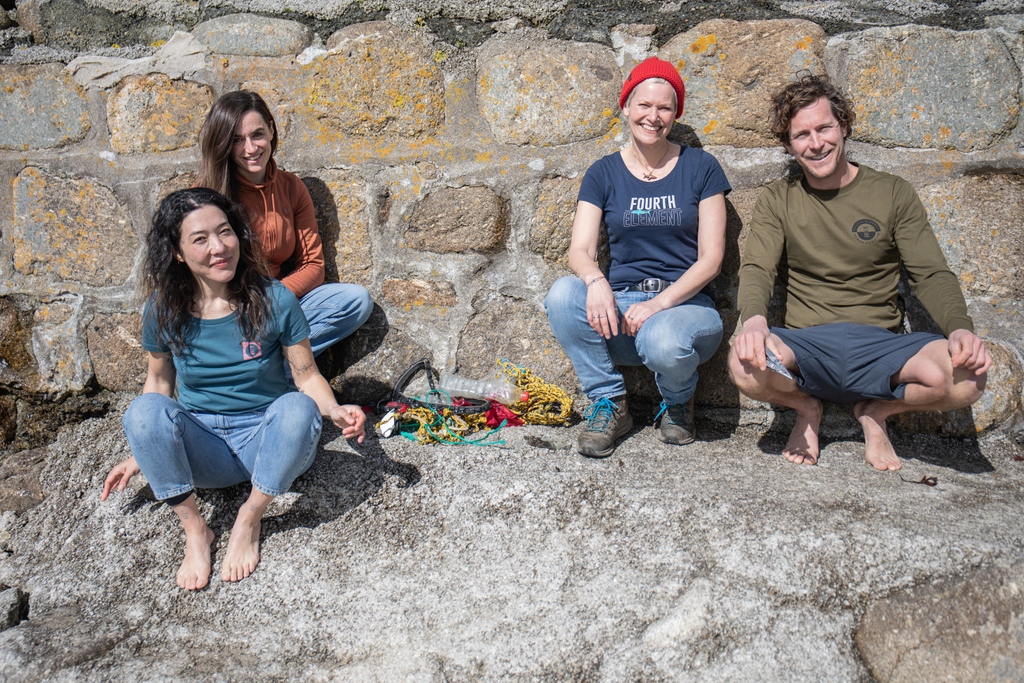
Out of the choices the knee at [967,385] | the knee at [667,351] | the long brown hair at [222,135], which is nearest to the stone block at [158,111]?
the long brown hair at [222,135]

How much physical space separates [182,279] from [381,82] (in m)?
1.10

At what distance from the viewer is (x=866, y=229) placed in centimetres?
251

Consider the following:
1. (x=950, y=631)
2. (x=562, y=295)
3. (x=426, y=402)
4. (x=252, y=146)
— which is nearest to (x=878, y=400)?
(x=950, y=631)

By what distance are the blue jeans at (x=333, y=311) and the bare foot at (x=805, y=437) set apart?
153cm

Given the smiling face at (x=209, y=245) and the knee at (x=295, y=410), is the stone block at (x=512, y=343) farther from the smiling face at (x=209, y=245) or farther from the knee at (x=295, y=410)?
the smiling face at (x=209, y=245)

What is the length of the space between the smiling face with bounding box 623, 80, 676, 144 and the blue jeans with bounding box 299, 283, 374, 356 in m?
1.13

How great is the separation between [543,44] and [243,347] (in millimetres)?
1515

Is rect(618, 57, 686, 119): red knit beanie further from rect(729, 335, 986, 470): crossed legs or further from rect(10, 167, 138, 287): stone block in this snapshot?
rect(10, 167, 138, 287): stone block

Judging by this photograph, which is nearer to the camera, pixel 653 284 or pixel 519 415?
pixel 653 284

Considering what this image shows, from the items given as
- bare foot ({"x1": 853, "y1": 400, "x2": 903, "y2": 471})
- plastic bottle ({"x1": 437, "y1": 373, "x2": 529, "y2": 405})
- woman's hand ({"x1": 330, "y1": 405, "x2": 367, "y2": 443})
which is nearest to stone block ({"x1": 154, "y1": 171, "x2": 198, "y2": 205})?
plastic bottle ({"x1": 437, "y1": 373, "x2": 529, "y2": 405})

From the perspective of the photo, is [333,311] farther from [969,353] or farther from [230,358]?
[969,353]

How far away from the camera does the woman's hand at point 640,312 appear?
98.7 inches

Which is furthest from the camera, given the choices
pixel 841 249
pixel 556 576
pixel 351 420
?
pixel 841 249

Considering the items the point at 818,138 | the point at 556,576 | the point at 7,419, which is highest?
the point at 818,138
